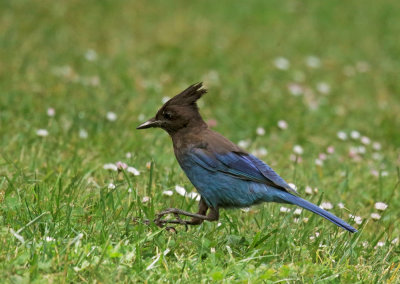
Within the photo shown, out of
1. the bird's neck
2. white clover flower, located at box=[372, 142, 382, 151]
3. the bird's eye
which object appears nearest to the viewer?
the bird's neck

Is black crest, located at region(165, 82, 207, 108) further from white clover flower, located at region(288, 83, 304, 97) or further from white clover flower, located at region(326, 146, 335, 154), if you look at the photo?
Result: white clover flower, located at region(288, 83, 304, 97)

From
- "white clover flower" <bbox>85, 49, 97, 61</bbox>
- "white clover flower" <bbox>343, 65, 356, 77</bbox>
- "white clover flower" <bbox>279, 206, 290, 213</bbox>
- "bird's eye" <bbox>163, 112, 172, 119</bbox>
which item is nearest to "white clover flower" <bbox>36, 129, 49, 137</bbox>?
"bird's eye" <bbox>163, 112, 172, 119</bbox>

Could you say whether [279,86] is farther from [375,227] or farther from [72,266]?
[72,266]

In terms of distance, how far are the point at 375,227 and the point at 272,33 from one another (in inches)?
249

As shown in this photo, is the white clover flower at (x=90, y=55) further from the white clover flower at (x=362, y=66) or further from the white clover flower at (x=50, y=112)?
the white clover flower at (x=362, y=66)

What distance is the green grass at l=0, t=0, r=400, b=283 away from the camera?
3721 millimetres

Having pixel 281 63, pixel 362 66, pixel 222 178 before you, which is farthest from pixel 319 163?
pixel 362 66

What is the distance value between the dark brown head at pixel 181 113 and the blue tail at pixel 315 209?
0.87m

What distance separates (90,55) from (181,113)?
14.4 ft

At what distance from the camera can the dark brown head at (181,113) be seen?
15.5 ft

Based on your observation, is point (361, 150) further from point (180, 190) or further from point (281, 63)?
point (281, 63)

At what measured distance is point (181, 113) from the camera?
4.72 meters

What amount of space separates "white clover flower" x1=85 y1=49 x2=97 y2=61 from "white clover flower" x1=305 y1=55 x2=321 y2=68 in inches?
124

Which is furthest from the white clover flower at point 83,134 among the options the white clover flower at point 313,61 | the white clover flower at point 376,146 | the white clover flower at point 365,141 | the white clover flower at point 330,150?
the white clover flower at point 313,61
